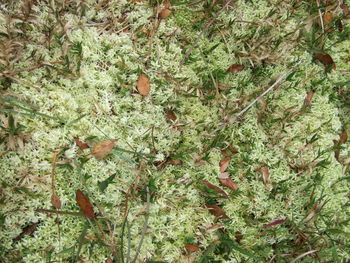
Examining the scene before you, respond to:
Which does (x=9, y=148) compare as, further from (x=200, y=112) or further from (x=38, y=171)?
(x=200, y=112)

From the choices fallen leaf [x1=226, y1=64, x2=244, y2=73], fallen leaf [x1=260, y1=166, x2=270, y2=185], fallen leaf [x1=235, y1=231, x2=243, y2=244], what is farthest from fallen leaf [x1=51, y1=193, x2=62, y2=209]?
fallen leaf [x1=226, y1=64, x2=244, y2=73]

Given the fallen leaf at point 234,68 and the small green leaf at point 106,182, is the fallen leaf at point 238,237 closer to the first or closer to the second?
the small green leaf at point 106,182

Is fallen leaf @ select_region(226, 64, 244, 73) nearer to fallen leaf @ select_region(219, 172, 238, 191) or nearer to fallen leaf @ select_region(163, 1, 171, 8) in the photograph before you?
fallen leaf @ select_region(163, 1, 171, 8)

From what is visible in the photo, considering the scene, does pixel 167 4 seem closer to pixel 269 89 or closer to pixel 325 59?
pixel 269 89

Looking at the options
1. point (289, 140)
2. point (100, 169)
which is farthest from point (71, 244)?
point (289, 140)

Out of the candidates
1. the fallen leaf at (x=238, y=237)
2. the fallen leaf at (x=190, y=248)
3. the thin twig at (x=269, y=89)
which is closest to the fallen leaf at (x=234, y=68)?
the thin twig at (x=269, y=89)

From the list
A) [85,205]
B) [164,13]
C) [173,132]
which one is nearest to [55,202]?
[85,205]
